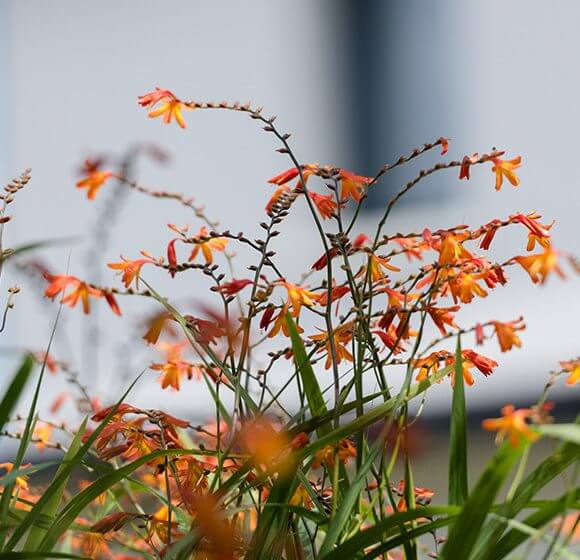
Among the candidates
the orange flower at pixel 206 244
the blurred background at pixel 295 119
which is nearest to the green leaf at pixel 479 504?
the orange flower at pixel 206 244

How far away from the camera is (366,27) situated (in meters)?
5.10

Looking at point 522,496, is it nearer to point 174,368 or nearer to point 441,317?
point 441,317

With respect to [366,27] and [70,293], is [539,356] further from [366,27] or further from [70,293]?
[70,293]

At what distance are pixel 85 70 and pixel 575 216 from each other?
2.01 metres

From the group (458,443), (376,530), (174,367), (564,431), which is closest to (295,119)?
(174,367)

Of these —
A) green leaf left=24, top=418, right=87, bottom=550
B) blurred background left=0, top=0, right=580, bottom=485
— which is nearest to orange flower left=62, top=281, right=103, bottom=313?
green leaf left=24, top=418, right=87, bottom=550

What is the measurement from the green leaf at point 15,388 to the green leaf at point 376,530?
0.26 metres

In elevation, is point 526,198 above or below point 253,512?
above

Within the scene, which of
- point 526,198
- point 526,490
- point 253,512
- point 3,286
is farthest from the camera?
point 526,198

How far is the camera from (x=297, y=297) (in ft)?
3.72

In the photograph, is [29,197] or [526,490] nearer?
[526,490]

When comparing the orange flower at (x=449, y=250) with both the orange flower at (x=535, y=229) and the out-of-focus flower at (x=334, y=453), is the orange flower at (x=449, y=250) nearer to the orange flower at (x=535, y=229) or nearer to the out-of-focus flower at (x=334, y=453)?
the orange flower at (x=535, y=229)

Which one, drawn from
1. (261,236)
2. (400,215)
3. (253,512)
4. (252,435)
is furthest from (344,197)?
(400,215)

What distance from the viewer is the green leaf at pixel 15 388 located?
914 millimetres
